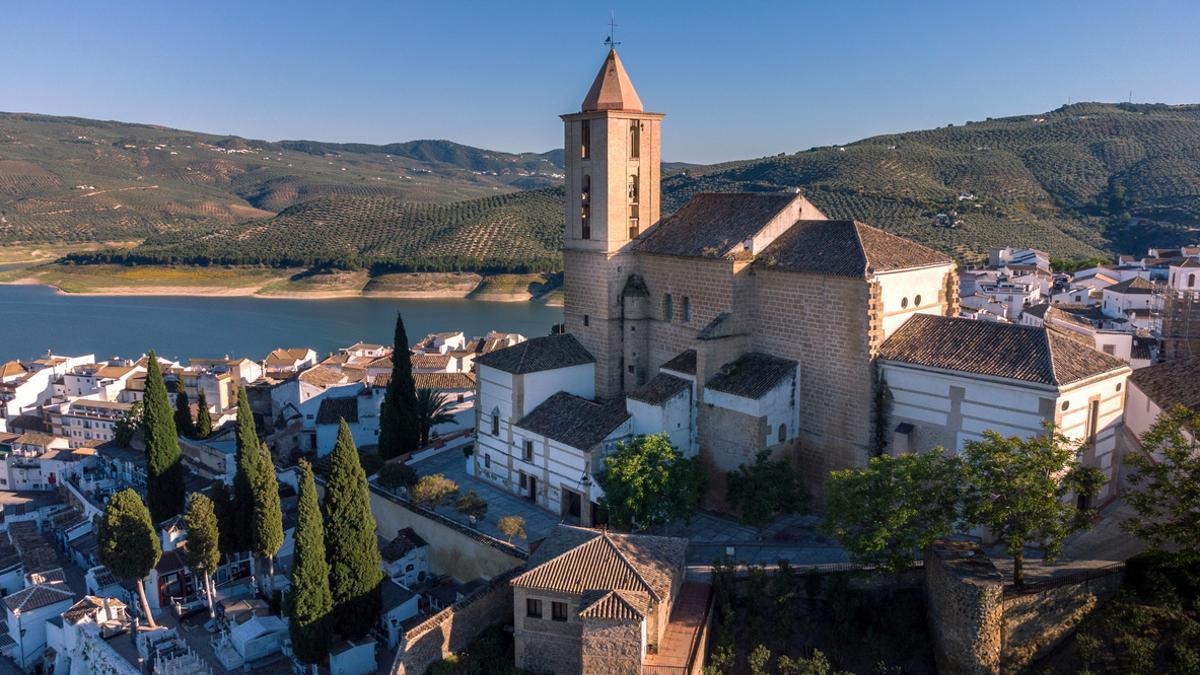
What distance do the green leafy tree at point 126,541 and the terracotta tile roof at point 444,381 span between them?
519 inches

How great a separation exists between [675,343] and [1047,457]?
10.6m

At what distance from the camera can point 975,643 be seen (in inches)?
587

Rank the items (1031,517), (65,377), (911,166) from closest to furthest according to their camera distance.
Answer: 1. (1031,517)
2. (65,377)
3. (911,166)

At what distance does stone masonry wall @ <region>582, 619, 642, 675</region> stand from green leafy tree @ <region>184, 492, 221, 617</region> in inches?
455

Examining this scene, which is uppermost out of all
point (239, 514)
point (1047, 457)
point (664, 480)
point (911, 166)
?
point (911, 166)

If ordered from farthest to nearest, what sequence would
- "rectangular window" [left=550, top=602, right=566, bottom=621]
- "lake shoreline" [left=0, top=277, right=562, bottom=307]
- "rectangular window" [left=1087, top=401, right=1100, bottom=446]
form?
"lake shoreline" [left=0, top=277, right=562, bottom=307], "rectangular window" [left=1087, top=401, right=1100, bottom=446], "rectangular window" [left=550, top=602, right=566, bottom=621]

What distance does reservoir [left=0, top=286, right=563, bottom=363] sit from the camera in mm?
66812

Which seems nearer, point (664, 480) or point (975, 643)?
point (975, 643)

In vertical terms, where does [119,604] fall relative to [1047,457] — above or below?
below

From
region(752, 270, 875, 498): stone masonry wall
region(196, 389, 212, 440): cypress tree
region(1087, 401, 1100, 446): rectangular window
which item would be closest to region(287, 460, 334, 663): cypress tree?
region(752, 270, 875, 498): stone masonry wall

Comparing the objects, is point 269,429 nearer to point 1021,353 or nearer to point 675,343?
point 675,343

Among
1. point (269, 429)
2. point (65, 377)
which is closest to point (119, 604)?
point (269, 429)

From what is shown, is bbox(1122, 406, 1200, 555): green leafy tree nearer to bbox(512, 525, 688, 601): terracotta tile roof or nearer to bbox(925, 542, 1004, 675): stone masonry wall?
bbox(925, 542, 1004, 675): stone masonry wall

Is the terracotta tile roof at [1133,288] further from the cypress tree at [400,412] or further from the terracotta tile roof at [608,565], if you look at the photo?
the cypress tree at [400,412]
